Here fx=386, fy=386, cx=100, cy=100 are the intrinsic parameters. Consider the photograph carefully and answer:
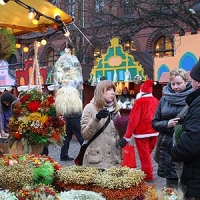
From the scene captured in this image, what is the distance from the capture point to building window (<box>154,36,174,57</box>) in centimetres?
2083

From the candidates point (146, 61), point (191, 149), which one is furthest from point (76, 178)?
point (146, 61)

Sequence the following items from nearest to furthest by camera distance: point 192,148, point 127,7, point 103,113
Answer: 1. point 192,148
2. point 103,113
3. point 127,7

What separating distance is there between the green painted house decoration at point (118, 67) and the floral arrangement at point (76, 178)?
859cm

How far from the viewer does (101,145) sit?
4043 millimetres

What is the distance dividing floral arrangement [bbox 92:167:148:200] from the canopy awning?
2.45m

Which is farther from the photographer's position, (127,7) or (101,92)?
(127,7)

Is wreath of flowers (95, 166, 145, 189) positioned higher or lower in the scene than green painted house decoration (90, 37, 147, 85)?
lower

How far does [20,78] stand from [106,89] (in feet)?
41.0

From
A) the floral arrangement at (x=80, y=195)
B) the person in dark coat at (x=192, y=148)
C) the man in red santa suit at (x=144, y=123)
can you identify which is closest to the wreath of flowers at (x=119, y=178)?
the floral arrangement at (x=80, y=195)

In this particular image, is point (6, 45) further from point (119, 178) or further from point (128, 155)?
point (128, 155)

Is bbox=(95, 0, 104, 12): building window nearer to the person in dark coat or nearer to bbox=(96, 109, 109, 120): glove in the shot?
bbox=(96, 109, 109, 120): glove

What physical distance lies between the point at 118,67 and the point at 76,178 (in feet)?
30.7

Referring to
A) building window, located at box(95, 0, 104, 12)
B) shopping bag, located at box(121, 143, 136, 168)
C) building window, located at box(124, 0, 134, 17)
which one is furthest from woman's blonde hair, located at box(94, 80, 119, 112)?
building window, located at box(95, 0, 104, 12)

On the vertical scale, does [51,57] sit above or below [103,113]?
above
